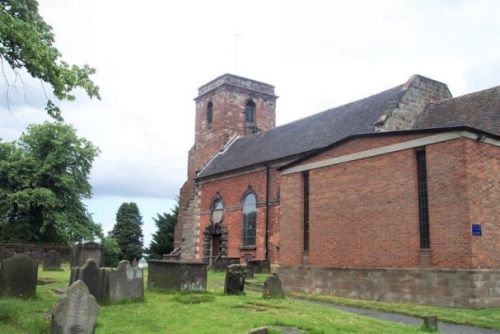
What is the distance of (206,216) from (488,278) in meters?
23.1

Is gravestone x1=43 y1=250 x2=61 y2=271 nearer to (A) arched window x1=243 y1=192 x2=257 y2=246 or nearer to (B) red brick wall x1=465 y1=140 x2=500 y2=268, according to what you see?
(A) arched window x1=243 y1=192 x2=257 y2=246

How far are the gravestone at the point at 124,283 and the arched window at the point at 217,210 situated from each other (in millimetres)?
20901

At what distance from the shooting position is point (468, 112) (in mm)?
21516

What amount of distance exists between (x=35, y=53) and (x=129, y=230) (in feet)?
150

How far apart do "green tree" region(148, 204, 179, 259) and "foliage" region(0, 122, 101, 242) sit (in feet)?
26.5

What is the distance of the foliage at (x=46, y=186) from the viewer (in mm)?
37062

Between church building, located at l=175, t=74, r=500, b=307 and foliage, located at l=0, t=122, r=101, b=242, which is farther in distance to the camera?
foliage, located at l=0, t=122, r=101, b=242

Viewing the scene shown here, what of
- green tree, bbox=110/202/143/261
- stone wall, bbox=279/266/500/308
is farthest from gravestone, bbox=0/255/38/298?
green tree, bbox=110/202/143/261

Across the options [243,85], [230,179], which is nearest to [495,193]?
[230,179]

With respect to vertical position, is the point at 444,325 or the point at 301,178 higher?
the point at 301,178

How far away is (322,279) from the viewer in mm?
18000

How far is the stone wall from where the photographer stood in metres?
13.7

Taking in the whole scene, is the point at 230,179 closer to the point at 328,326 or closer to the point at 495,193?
the point at 495,193

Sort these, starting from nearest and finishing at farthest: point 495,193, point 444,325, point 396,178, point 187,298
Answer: point 444,325, point 187,298, point 495,193, point 396,178
